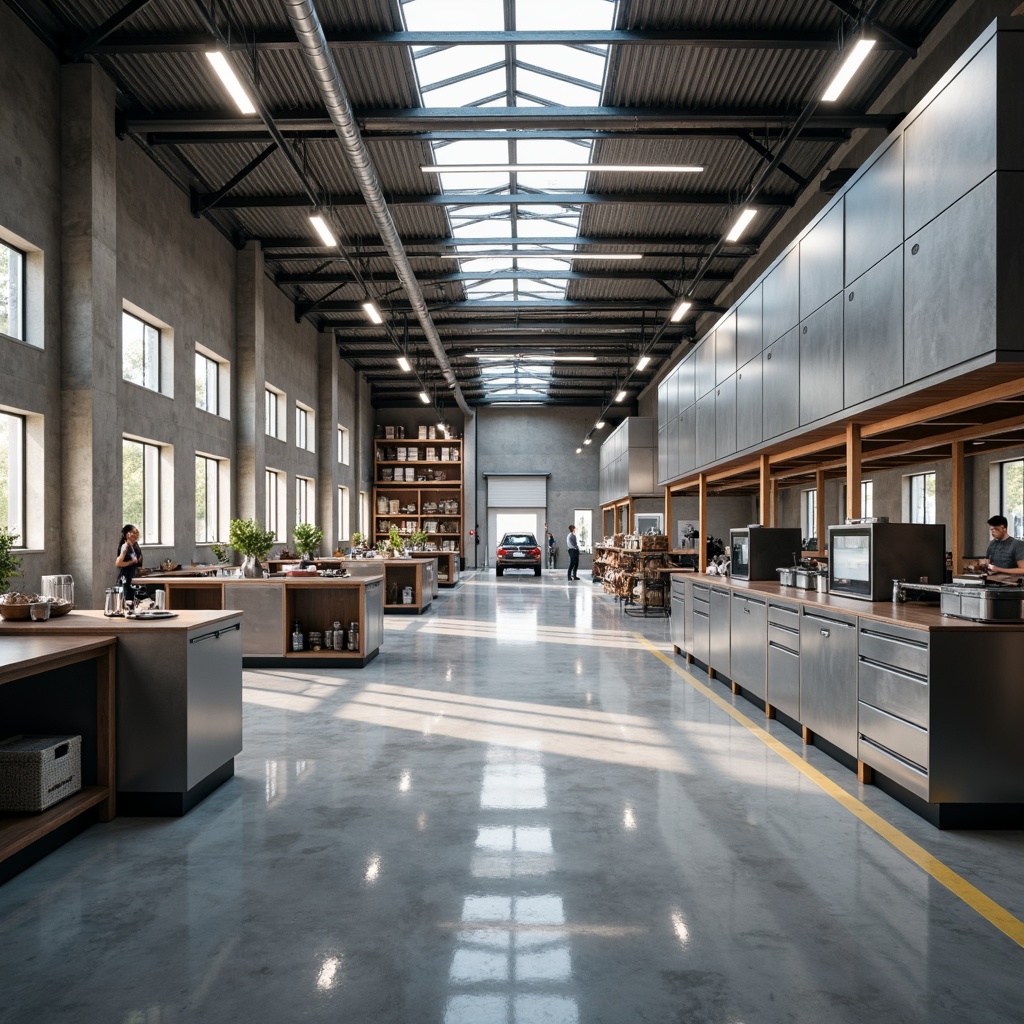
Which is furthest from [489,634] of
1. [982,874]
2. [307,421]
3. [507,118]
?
[307,421]

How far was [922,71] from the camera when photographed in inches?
316

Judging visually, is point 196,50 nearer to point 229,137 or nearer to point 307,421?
point 229,137

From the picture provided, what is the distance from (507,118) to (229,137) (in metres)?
3.67

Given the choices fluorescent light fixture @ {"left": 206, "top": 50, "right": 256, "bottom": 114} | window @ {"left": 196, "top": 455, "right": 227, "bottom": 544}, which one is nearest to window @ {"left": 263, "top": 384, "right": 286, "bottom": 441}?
window @ {"left": 196, "top": 455, "right": 227, "bottom": 544}

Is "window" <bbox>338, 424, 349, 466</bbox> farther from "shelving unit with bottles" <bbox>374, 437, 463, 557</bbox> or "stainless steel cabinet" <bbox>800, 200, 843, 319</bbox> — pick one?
"stainless steel cabinet" <bbox>800, 200, 843, 319</bbox>

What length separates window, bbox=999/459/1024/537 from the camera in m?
11.1

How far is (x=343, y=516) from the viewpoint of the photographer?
22.2 m

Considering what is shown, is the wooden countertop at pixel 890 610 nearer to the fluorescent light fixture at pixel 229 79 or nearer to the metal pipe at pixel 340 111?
the metal pipe at pixel 340 111

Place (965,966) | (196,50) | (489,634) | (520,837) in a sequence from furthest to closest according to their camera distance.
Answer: (489,634) → (196,50) → (520,837) → (965,966)

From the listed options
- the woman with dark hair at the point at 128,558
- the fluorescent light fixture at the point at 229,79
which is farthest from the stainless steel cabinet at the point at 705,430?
the woman with dark hair at the point at 128,558

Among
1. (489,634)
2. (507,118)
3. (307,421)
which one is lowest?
(489,634)

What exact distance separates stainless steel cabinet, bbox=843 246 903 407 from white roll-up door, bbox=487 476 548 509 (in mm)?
23529

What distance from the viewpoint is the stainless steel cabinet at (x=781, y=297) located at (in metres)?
6.55

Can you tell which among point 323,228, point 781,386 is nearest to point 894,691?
point 781,386
